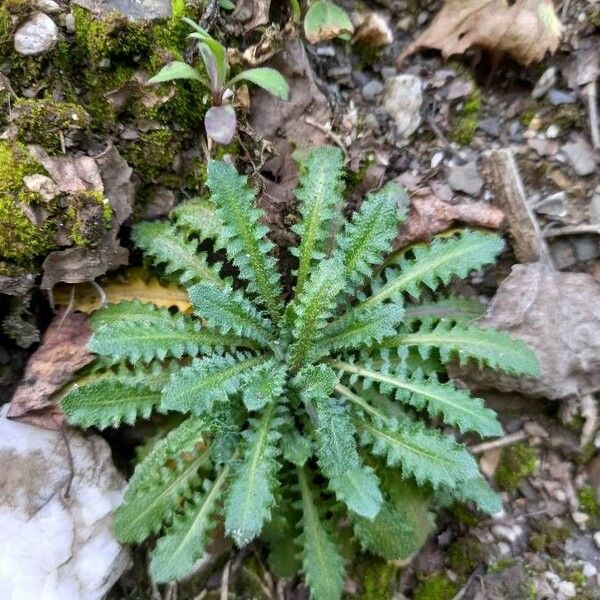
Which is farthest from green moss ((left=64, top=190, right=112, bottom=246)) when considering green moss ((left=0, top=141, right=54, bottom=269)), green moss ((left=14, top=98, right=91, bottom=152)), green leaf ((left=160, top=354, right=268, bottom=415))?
green leaf ((left=160, top=354, right=268, bottom=415))

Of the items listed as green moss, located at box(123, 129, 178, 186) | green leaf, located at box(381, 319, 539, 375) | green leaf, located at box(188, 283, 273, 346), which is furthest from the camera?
green moss, located at box(123, 129, 178, 186)

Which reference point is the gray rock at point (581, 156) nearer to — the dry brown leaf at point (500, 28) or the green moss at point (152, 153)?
the dry brown leaf at point (500, 28)

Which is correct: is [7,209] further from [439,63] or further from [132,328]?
[439,63]

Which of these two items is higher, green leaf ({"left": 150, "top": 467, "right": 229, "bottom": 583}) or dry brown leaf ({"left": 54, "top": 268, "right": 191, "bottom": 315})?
dry brown leaf ({"left": 54, "top": 268, "right": 191, "bottom": 315})

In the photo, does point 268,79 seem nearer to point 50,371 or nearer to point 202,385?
point 202,385

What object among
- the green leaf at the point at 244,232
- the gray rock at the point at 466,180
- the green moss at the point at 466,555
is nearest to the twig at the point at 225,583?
the green moss at the point at 466,555

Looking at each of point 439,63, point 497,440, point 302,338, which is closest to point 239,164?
point 302,338

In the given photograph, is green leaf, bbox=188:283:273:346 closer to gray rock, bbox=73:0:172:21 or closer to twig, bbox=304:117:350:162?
twig, bbox=304:117:350:162
